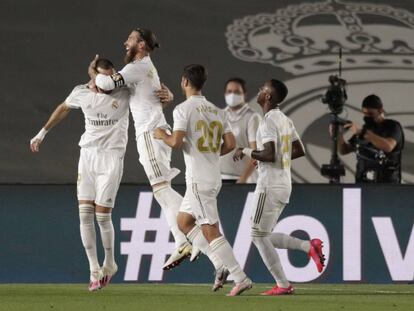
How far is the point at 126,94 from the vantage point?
564 inches

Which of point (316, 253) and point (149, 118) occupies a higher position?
point (149, 118)

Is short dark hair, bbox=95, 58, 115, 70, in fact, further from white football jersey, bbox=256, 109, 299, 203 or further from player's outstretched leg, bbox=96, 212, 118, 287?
white football jersey, bbox=256, 109, 299, 203

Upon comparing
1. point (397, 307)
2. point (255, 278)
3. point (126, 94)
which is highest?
point (126, 94)

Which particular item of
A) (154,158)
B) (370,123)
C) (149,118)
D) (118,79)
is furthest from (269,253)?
(370,123)

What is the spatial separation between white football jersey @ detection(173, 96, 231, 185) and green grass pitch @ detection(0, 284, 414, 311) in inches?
39.2

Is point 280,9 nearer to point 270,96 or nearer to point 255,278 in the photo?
point 255,278

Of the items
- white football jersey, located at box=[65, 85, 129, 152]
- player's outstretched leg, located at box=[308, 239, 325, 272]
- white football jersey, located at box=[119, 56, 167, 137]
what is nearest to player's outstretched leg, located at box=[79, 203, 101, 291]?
white football jersey, located at box=[65, 85, 129, 152]

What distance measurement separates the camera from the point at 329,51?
61.6 feet

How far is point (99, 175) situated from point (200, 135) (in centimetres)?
169

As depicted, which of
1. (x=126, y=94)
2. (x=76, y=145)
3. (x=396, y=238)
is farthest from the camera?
(x=76, y=145)

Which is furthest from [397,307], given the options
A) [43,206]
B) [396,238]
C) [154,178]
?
[43,206]

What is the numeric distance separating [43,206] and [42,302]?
3917mm

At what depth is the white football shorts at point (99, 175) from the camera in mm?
14328

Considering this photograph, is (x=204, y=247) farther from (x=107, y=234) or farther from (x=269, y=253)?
(x=107, y=234)
